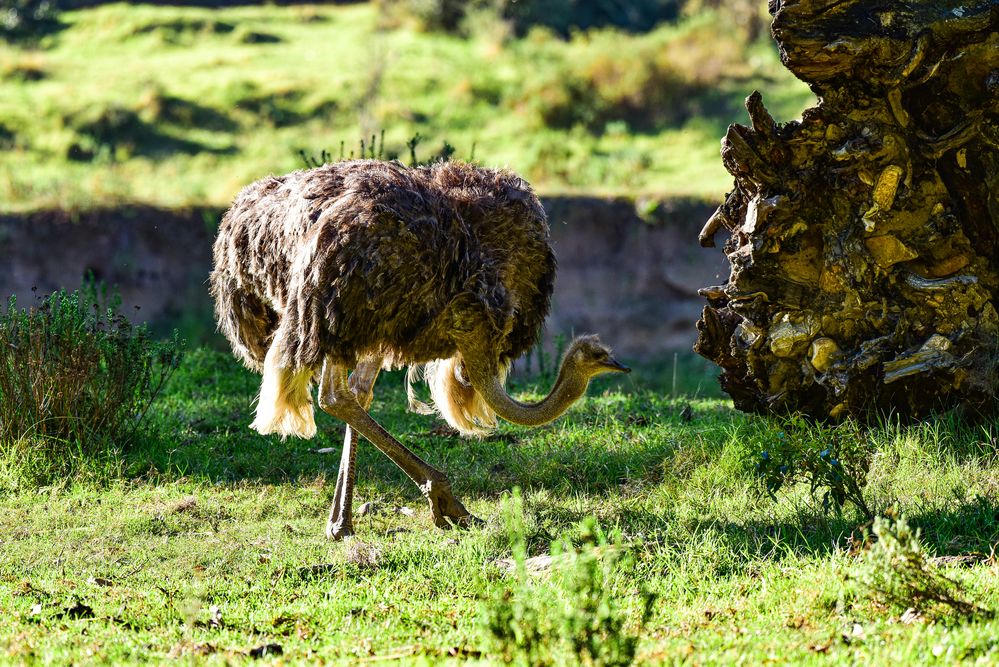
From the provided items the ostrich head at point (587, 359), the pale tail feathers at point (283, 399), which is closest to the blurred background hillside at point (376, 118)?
the pale tail feathers at point (283, 399)

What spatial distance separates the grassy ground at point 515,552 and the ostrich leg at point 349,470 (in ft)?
0.44

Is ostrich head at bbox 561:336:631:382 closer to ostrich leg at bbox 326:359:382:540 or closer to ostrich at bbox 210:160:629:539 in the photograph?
ostrich at bbox 210:160:629:539

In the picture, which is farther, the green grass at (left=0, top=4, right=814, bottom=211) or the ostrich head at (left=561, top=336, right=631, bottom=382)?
the green grass at (left=0, top=4, right=814, bottom=211)

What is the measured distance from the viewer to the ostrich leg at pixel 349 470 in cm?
612

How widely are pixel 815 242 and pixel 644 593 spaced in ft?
11.0

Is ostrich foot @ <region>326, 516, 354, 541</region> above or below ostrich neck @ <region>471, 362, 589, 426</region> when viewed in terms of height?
below

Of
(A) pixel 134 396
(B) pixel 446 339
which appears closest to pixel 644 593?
(B) pixel 446 339

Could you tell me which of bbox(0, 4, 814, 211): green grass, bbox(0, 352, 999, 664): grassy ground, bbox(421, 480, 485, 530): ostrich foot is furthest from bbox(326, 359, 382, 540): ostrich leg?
bbox(0, 4, 814, 211): green grass

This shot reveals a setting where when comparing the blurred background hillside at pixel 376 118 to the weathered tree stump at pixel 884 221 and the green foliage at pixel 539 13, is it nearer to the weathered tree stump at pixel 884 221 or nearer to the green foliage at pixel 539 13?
the green foliage at pixel 539 13

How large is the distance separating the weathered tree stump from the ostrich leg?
2072 mm

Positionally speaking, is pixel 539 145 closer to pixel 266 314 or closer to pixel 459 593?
pixel 266 314

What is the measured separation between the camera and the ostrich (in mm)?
5859

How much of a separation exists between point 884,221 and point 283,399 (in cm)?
334

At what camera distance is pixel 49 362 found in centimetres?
722
